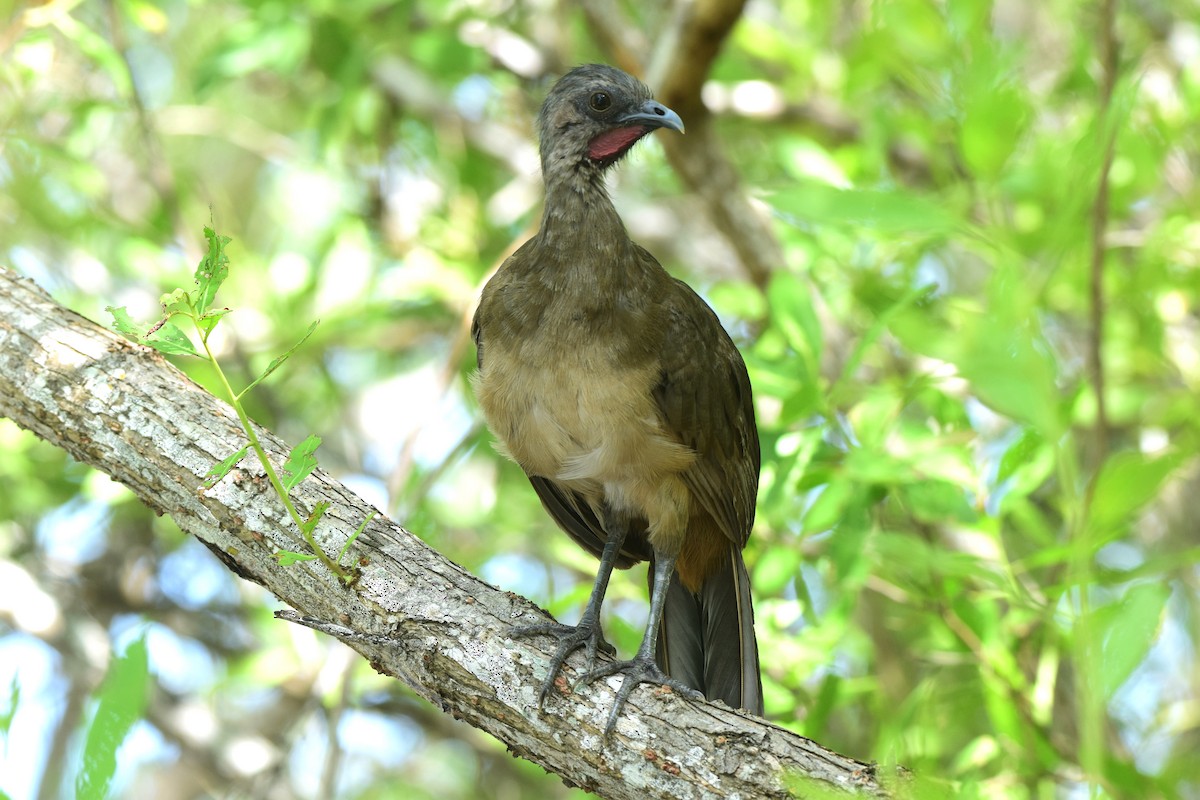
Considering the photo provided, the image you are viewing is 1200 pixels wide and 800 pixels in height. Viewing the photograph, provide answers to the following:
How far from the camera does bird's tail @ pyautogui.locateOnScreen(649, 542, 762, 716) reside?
348cm

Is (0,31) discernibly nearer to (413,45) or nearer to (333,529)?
(413,45)

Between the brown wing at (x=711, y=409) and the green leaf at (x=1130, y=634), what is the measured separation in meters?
2.24

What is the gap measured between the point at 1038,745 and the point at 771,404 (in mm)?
1702

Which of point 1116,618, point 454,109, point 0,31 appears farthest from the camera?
point 454,109

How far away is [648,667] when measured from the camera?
294cm

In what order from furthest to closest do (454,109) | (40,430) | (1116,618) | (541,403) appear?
(454,109), (541,403), (40,430), (1116,618)

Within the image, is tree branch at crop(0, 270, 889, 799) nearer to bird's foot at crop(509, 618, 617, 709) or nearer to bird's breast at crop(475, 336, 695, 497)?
bird's foot at crop(509, 618, 617, 709)

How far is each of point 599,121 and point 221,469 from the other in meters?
1.83

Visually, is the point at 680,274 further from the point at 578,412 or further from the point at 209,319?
the point at 209,319

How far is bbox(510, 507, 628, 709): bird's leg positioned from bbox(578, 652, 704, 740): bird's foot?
4 centimetres

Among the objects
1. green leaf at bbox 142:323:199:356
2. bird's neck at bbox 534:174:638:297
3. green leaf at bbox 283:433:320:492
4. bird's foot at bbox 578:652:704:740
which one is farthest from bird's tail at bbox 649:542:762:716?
green leaf at bbox 142:323:199:356

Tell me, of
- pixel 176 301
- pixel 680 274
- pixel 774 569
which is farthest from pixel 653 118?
pixel 680 274

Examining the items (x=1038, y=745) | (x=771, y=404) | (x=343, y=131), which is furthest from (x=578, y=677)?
(x=343, y=131)

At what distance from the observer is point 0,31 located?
401 cm
